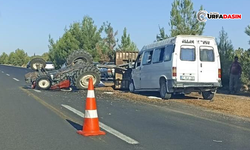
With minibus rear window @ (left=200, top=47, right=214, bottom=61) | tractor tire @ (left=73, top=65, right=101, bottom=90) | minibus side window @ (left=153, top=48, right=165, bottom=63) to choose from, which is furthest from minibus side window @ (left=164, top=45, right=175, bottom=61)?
tractor tire @ (left=73, top=65, right=101, bottom=90)

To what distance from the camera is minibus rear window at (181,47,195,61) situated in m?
14.7

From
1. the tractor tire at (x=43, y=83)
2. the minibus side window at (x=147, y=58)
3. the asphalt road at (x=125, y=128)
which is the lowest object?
the asphalt road at (x=125, y=128)

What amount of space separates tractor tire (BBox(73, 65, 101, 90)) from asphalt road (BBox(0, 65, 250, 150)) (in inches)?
263

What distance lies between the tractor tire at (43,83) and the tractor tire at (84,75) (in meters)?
1.29

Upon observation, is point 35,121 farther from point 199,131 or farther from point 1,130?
point 199,131

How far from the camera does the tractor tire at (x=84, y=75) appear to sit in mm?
19741

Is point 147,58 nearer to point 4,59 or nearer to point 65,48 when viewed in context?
point 65,48

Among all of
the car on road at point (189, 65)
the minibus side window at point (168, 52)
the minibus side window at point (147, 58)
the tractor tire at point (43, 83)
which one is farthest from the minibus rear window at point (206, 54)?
the tractor tire at point (43, 83)

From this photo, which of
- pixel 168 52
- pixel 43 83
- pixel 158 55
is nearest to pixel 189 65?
pixel 168 52

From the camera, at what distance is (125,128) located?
8.84 m

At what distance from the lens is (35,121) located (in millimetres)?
9727

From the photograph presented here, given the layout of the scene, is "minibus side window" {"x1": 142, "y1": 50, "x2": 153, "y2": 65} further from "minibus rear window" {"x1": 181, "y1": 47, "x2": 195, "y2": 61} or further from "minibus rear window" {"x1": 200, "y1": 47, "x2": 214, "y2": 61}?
"minibus rear window" {"x1": 200, "y1": 47, "x2": 214, "y2": 61}

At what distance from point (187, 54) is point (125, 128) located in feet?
21.7

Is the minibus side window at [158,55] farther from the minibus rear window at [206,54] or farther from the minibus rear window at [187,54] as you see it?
the minibus rear window at [206,54]
